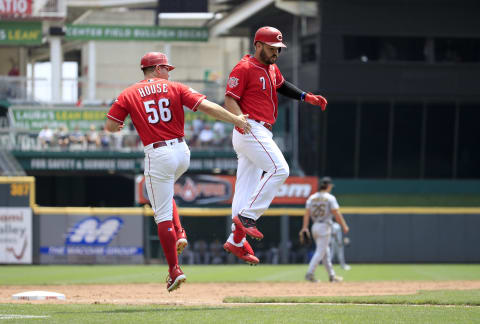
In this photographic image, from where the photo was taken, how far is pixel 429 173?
32.8 meters

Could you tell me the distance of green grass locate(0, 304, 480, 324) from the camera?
7594 mm

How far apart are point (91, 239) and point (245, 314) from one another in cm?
1572

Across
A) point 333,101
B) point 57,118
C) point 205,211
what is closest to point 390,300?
point 205,211

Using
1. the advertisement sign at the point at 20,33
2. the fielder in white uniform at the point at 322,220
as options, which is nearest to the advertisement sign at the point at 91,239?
the fielder in white uniform at the point at 322,220

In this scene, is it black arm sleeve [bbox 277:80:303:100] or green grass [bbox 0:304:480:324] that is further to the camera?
black arm sleeve [bbox 277:80:303:100]

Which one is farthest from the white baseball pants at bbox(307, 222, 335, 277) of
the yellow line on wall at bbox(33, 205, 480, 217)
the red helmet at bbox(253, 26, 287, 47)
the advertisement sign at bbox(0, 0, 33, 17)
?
the advertisement sign at bbox(0, 0, 33, 17)

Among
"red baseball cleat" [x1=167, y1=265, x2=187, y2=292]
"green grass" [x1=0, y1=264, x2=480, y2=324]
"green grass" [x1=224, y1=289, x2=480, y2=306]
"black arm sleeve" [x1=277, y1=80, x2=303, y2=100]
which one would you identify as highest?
"black arm sleeve" [x1=277, y1=80, x2=303, y2=100]

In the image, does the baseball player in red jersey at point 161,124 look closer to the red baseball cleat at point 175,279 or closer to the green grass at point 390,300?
the red baseball cleat at point 175,279

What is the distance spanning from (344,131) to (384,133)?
1.49 metres

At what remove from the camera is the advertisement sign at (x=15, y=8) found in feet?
107

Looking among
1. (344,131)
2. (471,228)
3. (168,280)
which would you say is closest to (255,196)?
(168,280)

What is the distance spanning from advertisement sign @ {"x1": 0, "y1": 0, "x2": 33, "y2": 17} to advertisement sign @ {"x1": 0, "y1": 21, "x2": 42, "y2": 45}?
52 centimetres

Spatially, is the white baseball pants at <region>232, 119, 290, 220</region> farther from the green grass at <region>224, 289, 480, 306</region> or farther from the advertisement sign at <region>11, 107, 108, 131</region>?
the advertisement sign at <region>11, 107, 108, 131</region>

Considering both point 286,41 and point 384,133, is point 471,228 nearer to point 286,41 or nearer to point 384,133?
→ point 384,133
